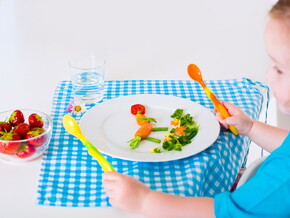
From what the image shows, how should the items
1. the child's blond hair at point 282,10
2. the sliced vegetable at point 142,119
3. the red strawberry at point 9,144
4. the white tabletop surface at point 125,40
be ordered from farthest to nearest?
1. the white tabletop surface at point 125,40
2. the sliced vegetable at point 142,119
3. the red strawberry at point 9,144
4. the child's blond hair at point 282,10

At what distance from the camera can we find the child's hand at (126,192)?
850 millimetres

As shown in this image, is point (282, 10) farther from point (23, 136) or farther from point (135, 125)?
point (23, 136)

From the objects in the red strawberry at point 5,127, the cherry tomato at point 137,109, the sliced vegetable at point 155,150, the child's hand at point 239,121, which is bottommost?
the red strawberry at point 5,127

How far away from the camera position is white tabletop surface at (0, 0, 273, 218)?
1366 millimetres

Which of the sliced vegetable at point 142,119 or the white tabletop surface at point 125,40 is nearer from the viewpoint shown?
the sliced vegetable at point 142,119

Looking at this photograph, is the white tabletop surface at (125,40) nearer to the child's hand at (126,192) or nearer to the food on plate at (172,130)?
the food on plate at (172,130)

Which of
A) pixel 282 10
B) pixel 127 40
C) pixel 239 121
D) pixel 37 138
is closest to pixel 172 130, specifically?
pixel 239 121

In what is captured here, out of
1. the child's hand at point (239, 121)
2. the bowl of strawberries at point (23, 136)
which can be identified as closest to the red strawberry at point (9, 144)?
the bowl of strawberries at point (23, 136)

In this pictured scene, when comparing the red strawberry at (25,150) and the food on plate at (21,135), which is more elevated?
the food on plate at (21,135)

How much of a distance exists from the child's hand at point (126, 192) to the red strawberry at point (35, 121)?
10.2 inches

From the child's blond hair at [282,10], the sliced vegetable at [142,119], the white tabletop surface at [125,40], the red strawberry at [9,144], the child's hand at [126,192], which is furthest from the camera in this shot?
the white tabletop surface at [125,40]

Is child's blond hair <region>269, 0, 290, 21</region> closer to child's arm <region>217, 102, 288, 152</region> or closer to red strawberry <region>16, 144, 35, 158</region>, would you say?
child's arm <region>217, 102, 288, 152</region>

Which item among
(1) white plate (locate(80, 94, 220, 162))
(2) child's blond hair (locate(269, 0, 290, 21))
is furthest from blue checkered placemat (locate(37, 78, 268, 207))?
(2) child's blond hair (locate(269, 0, 290, 21))

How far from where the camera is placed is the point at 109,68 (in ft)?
4.65
